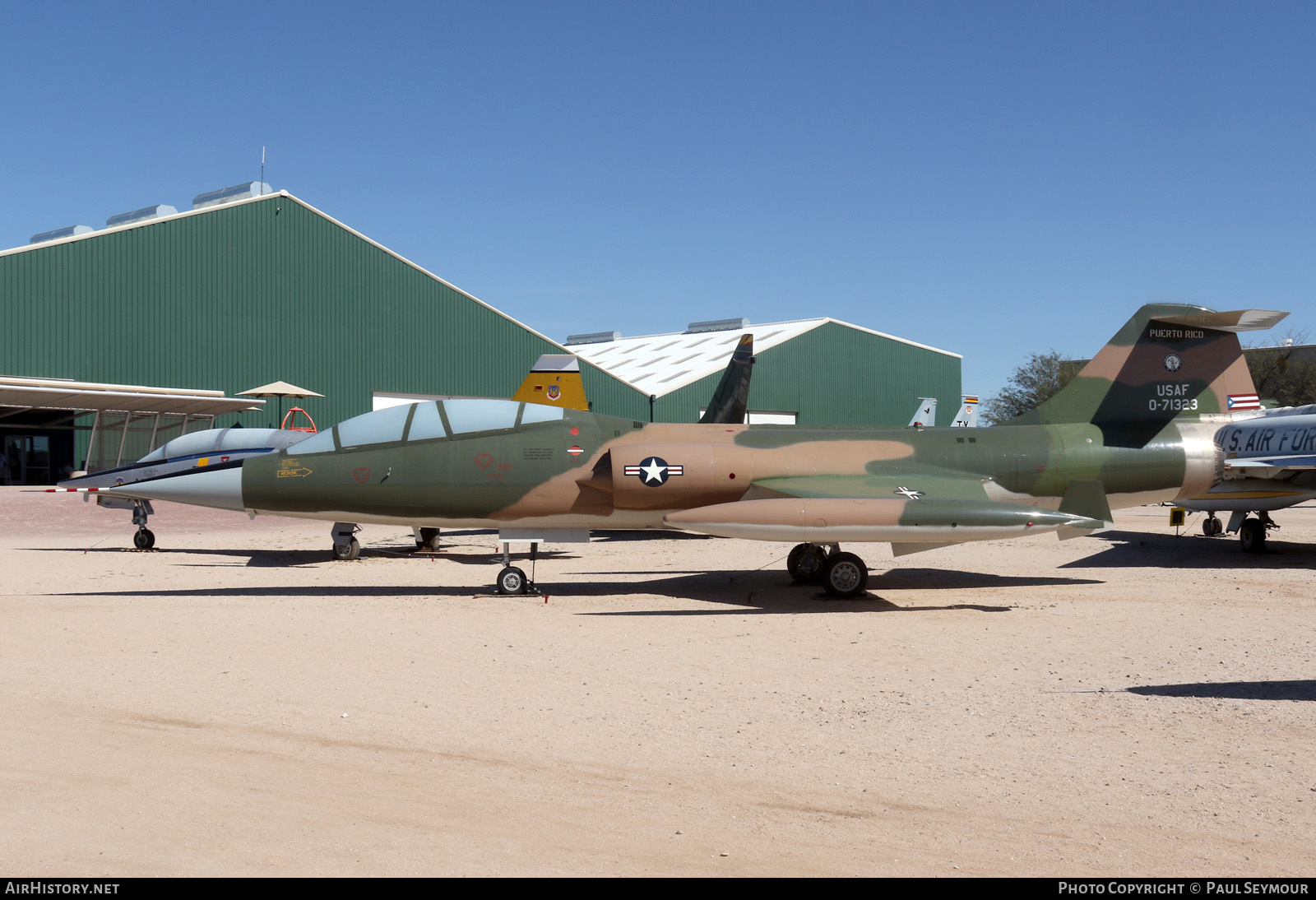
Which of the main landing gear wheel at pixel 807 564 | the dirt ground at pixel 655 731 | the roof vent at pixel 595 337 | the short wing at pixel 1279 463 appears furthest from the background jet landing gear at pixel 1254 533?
the roof vent at pixel 595 337

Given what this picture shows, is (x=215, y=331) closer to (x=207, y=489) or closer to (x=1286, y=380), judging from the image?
(x=207, y=489)

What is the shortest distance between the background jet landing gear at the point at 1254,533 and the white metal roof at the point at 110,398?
92.6 feet

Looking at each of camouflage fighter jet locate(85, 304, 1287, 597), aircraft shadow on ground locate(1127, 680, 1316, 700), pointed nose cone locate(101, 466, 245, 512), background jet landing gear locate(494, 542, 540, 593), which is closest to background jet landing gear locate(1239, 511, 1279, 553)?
camouflage fighter jet locate(85, 304, 1287, 597)

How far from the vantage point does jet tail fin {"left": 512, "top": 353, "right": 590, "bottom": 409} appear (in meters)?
18.1

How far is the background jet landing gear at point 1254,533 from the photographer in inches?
634

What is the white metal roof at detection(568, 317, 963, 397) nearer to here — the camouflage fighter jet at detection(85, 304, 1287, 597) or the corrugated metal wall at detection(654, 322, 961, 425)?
the corrugated metal wall at detection(654, 322, 961, 425)

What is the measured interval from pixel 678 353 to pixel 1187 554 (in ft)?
139

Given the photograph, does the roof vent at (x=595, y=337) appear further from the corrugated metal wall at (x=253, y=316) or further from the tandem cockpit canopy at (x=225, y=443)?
the tandem cockpit canopy at (x=225, y=443)

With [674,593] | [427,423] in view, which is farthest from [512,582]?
[427,423]
